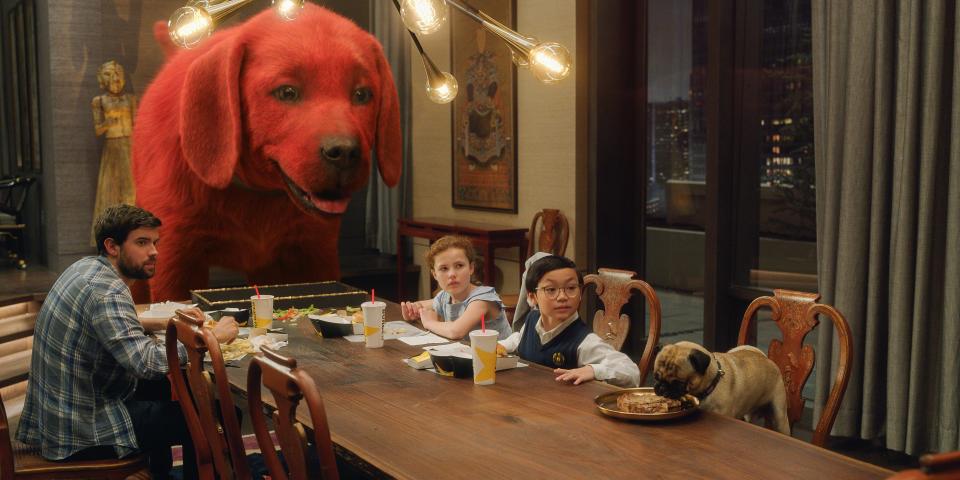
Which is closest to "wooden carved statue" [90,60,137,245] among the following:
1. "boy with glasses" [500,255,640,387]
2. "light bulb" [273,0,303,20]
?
"light bulb" [273,0,303,20]

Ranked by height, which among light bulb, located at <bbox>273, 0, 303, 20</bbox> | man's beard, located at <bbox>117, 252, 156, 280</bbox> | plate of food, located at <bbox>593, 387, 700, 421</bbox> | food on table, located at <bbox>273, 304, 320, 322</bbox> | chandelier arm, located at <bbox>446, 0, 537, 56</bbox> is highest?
light bulb, located at <bbox>273, 0, 303, 20</bbox>

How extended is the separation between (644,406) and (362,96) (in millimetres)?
2431

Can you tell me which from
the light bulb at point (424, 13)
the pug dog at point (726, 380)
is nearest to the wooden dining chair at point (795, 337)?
the pug dog at point (726, 380)

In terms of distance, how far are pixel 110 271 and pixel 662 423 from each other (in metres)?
1.68

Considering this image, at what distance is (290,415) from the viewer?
1530mm

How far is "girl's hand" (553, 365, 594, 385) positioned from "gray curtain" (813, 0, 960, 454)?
1722 millimetres

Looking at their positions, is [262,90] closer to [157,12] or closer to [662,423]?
[157,12]

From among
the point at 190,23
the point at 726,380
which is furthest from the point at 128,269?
the point at 726,380

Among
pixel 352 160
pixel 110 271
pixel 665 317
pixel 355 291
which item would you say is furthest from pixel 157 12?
pixel 665 317

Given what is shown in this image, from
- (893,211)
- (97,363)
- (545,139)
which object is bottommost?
(97,363)

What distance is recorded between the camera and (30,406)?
2699 mm

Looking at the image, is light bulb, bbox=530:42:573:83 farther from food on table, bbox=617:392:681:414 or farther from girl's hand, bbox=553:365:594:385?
food on table, bbox=617:392:681:414

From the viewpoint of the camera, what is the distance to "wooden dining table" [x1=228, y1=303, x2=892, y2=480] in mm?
1681

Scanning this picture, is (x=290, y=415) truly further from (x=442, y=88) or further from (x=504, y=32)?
(x=442, y=88)
